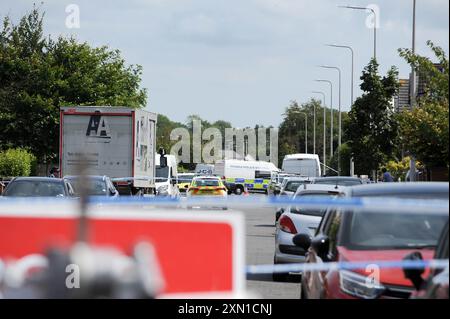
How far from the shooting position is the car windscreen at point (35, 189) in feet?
74.9

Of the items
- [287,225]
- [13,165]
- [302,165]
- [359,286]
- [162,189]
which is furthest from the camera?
[302,165]

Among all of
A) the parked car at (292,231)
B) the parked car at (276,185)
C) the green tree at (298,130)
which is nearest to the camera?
the parked car at (292,231)

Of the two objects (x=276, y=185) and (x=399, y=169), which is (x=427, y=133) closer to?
(x=399, y=169)

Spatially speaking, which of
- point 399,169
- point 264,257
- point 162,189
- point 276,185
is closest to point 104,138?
point 162,189

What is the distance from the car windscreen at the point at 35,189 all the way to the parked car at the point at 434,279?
1683 centimetres

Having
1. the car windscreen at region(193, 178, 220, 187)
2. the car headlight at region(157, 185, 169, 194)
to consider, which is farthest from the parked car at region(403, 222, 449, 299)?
the car windscreen at region(193, 178, 220, 187)

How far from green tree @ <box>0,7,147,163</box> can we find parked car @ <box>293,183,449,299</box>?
155 feet

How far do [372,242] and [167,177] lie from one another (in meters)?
43.6

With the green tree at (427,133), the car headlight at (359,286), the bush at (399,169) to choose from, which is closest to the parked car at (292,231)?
the car headlight at (359,286)

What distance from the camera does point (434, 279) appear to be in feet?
18.7

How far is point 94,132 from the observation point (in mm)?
33219

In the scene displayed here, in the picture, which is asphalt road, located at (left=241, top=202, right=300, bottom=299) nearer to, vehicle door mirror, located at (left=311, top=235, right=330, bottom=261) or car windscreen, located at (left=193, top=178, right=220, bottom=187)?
vehicle door mirror, located at (left=311, top=235, right=330, bottom=261)

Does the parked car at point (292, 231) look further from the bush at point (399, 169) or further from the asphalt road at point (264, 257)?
the bush at point (399, 169)

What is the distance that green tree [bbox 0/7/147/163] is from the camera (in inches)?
2188
